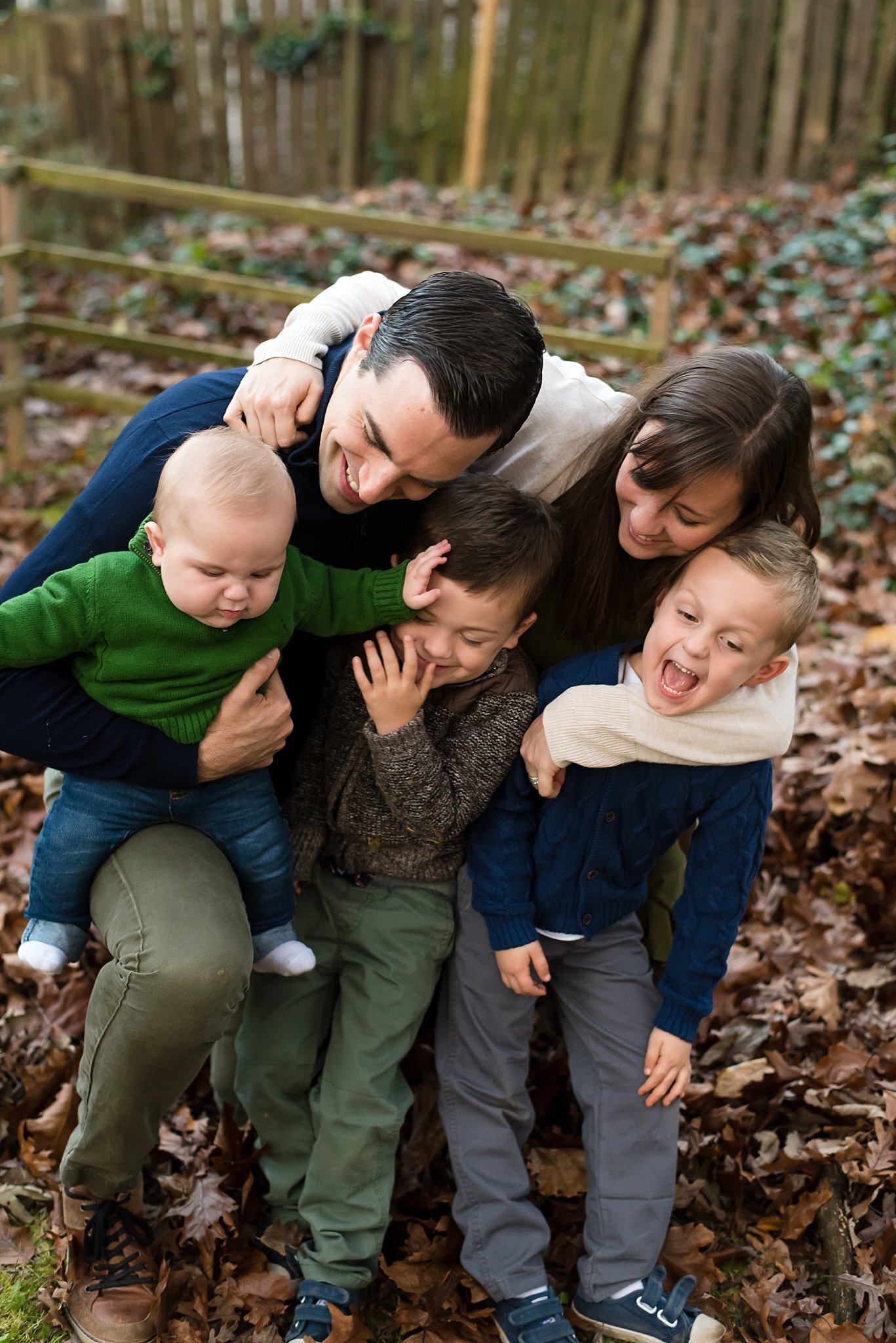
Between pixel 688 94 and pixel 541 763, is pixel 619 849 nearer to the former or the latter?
pixel 541 763

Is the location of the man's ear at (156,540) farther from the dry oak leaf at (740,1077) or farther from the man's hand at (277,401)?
the dry oak leaf at (740,1077)

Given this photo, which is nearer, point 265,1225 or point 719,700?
point 719,700

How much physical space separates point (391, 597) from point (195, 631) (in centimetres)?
39

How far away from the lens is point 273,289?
642cm

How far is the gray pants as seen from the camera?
2367 mm

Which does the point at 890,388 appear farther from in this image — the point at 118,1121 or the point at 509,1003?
the point at 118,1121

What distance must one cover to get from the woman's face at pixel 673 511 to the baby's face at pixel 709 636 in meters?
0.06

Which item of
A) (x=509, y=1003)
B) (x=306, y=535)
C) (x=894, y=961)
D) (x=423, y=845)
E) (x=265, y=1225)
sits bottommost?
(x=265, y=1225)

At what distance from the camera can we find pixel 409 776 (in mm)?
2295

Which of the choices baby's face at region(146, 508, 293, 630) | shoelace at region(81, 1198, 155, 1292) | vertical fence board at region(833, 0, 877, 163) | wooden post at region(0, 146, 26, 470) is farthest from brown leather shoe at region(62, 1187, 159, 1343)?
vertical fence board at region(833, 0, 877, 163)

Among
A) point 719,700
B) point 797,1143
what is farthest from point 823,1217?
point 719,700

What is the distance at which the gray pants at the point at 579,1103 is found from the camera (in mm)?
2367

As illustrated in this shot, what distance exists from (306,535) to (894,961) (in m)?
1.93

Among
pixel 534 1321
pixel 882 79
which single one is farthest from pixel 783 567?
pixel 882 79
